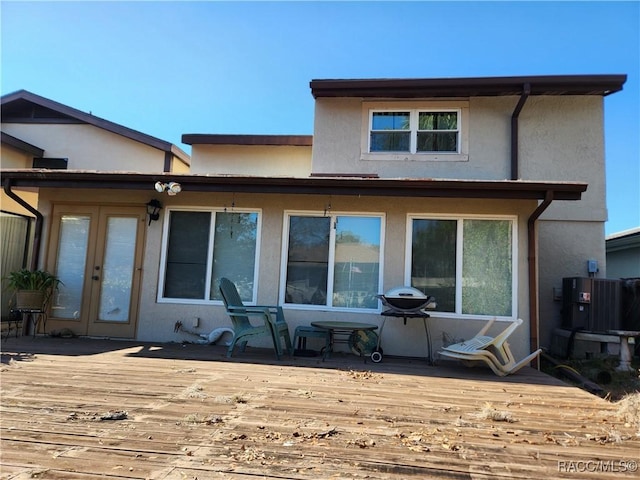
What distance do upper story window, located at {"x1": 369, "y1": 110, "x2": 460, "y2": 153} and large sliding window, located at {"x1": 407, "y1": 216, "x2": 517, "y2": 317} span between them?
83.1 inches

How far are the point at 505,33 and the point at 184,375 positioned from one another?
8274 millimetres

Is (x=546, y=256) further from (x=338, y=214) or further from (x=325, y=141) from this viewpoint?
(x=325, y=141)

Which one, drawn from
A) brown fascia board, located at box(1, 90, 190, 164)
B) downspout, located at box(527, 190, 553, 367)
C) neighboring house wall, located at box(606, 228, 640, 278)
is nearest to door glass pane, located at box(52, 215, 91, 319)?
brown fascia board, located at box(1, 90, 190, 164)

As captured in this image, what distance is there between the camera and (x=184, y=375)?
14.5ft

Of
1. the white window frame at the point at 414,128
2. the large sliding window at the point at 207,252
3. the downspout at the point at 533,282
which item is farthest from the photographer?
the white window frame at the point at 414,128

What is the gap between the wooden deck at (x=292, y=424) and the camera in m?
2.31

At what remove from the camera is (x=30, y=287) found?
639cm

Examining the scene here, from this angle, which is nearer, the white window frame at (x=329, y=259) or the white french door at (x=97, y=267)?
the white window frame at (x=329, y=259)

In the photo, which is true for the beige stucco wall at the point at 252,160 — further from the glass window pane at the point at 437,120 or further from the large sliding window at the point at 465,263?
the large sliding window at the point at 465,263

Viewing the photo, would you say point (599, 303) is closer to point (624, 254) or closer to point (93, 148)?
point (624, 254)

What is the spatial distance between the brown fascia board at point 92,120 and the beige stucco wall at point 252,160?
3.32ft

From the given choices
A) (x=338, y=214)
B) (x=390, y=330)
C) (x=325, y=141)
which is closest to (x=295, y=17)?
(x=325, y=141)

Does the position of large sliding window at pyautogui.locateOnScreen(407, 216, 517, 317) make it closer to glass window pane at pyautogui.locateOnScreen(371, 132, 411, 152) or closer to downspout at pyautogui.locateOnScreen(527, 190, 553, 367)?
downspout at pyautogui.locateOnScreen(527, 190, 553, 367)

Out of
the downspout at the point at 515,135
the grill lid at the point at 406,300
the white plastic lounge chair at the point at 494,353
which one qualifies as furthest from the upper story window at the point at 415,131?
the white plastic lounge chair at the point at 494,353
